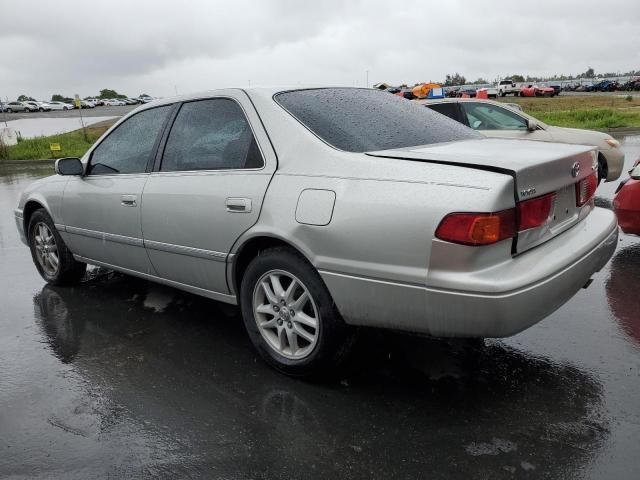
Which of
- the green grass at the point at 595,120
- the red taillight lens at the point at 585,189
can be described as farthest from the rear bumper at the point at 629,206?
the green grass at the point at 595,120

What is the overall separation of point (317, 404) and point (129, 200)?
6.68 ft

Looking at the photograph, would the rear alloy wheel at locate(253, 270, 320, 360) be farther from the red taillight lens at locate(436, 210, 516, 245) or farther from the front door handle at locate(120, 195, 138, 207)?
the front door handle at locate(120, 195, 138, 207)

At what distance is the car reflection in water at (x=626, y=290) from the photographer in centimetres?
384

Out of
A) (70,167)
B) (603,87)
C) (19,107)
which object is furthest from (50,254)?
(603,87)

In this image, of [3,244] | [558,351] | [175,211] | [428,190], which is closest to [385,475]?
[428,190]

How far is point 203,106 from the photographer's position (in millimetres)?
3766

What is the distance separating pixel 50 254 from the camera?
517cm

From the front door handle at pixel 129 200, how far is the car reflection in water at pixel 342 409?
2.91 ft

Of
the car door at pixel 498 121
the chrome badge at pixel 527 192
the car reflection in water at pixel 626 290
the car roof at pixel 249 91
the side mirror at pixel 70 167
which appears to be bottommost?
the car reflection in water at pixel 626 290

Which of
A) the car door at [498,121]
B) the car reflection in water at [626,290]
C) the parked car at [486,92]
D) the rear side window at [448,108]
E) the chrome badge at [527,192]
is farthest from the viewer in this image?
the parked car at [486,92]

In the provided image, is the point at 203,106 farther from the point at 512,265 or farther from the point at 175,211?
the point at 512,265

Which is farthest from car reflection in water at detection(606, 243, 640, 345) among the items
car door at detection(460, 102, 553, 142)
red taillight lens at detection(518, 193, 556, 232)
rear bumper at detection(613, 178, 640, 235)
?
car door at detection(460, 102, 553, 142)

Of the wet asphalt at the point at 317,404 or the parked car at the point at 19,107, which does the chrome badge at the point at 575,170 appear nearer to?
the wet asphalt at the point at 317,404

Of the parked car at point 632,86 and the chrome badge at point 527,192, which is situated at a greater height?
the chrome badge at point 527,192
